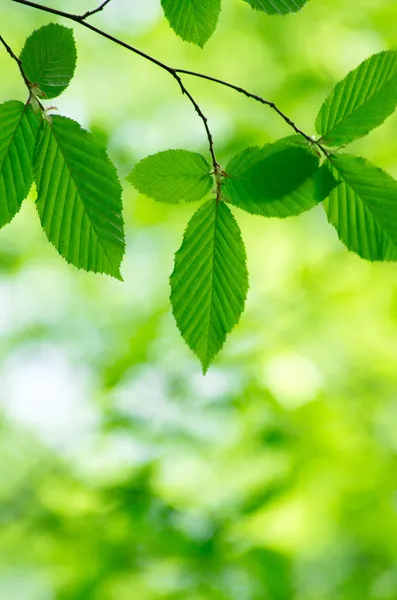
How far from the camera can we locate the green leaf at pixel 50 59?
678 mm

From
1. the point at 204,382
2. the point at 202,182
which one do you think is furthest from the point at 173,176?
the point at 204,382

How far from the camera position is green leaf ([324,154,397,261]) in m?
0.71

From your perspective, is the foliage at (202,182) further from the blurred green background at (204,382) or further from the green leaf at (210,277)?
the blurred green background at (204,382)

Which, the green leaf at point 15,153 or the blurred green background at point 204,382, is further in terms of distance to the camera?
the blurred green background at point 204,382

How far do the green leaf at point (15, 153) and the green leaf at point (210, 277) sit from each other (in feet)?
0.62

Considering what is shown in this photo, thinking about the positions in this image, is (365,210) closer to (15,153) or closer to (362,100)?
(362,100)

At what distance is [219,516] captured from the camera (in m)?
2.70

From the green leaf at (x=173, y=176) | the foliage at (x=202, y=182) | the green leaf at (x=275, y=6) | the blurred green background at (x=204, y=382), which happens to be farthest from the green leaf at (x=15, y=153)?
the blurred green background at (x=204, y=382)

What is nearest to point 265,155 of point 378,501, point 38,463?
point 378,501

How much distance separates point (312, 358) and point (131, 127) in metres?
2.15

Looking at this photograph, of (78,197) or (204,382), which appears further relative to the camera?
(204,382)

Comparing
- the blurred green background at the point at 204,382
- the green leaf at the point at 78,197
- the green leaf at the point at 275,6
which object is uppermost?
the blurred green background at the point at 204,382

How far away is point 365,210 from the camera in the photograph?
72 cm

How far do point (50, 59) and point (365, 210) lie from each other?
0.39 metres
